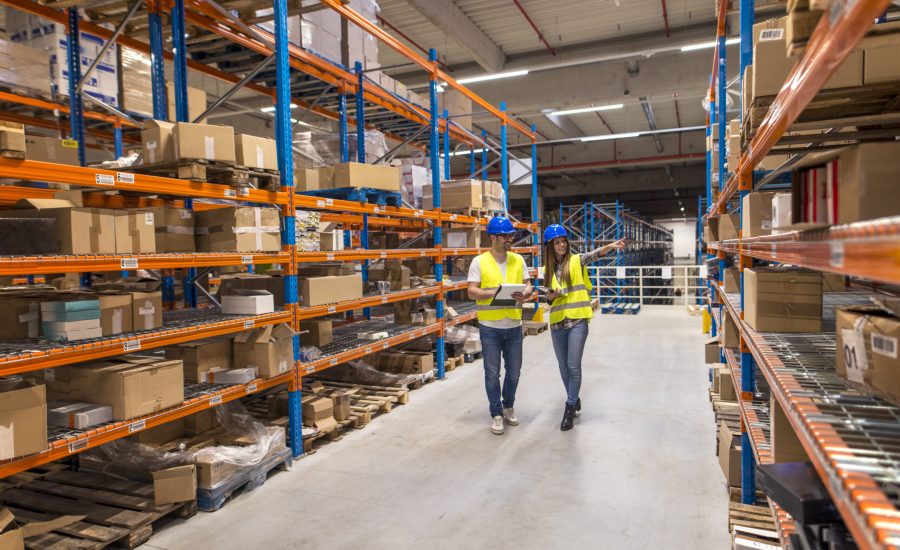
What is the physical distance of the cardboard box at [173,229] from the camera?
14.6 feet

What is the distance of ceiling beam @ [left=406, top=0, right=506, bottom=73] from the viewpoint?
30.8ft

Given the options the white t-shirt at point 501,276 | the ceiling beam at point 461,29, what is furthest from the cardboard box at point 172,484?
the ceiling beam at point 461,29

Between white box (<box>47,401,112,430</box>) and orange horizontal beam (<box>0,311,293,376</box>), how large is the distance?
0.31 m

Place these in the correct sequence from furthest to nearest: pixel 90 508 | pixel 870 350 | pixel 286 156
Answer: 1. pixel 286 156
2. pixel 90 508
3. pixel 870 350

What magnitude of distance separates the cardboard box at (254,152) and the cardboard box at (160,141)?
510 millimetres

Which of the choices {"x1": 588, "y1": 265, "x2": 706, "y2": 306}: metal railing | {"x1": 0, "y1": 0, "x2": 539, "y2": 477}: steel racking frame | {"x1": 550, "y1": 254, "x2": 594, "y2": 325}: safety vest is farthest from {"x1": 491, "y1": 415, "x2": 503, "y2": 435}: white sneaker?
{"x1": 588, "y1": 265, "x2": 706, "y2": 306}: metal railing

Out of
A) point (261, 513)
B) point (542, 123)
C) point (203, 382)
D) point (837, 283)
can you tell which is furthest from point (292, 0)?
point (542, 123)

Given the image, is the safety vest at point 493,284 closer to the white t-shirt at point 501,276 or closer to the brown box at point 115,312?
the white t-shirt at point 501,276

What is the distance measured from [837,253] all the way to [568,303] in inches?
166

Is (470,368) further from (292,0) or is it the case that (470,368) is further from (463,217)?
(292,0)

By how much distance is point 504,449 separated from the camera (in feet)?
17.0

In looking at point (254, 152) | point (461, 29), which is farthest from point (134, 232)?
point (461, 29)

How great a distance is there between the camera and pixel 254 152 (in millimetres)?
4582

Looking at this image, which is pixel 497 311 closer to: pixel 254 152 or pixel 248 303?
pixel 248 303
